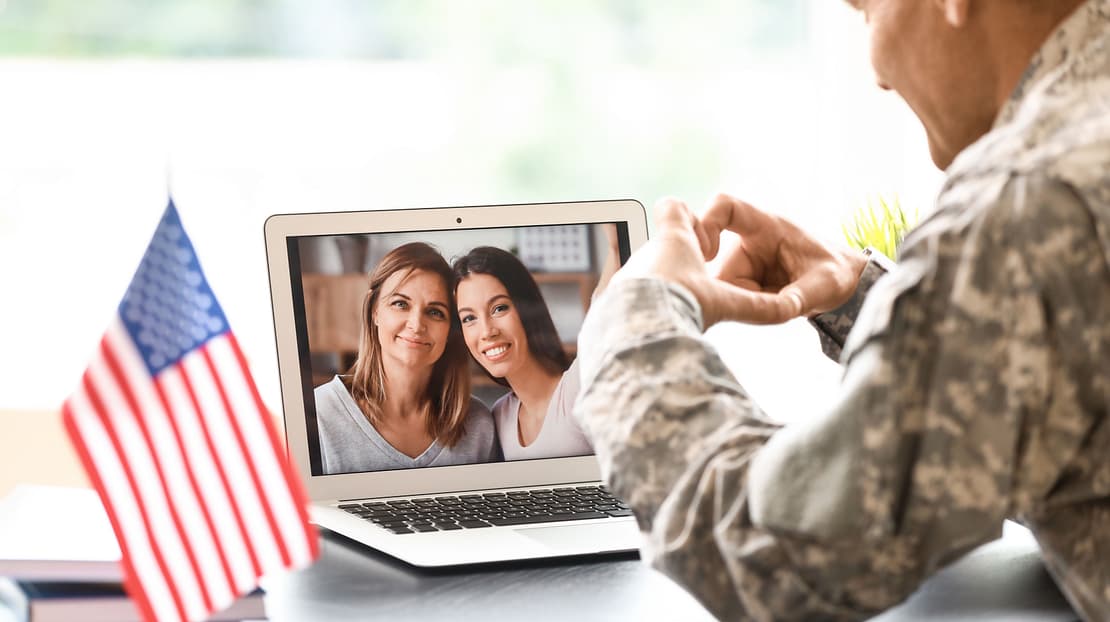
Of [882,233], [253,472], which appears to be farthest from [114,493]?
[882,233]

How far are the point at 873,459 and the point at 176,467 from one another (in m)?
0.62

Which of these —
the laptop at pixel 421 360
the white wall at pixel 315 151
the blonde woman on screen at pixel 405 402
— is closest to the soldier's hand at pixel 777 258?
the laptop at pixel 421 360

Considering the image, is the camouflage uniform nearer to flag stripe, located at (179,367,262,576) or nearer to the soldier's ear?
the soldier's ear

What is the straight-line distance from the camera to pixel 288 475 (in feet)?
3.28

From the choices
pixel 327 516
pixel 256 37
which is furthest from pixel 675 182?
pixel 327 516

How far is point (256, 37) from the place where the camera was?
4.43 m

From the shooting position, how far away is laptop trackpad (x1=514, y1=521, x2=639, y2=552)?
A: 3.54 ft

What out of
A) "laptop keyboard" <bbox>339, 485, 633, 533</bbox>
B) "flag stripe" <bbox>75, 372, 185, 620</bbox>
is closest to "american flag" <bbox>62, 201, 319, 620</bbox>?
"flag stripe" <bbox>75, 372, 185, 620</bbox>

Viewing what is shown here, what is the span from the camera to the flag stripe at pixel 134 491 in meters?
0.90

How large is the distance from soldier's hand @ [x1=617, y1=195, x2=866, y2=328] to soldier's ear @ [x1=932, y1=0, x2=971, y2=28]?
223 millimetres

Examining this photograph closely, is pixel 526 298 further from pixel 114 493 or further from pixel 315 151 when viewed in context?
pixel 315 151

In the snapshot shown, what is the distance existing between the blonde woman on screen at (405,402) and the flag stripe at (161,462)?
427 millimetres

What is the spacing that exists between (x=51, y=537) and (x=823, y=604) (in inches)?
30.7

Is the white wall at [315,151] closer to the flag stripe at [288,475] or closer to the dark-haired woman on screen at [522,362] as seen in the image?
the dark-haired woman on screen at [522,362]
